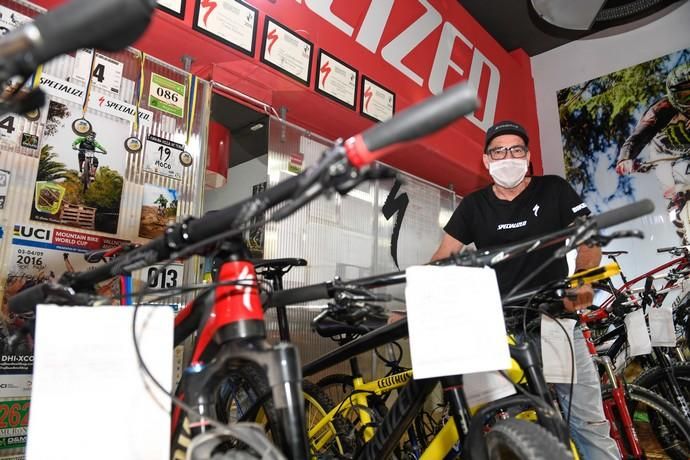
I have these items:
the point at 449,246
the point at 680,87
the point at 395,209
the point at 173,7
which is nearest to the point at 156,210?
the point at 173,7

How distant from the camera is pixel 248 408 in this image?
1.54 meters

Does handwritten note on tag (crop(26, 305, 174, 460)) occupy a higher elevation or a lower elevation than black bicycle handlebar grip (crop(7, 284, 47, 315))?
lower

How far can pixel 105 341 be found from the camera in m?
0.77

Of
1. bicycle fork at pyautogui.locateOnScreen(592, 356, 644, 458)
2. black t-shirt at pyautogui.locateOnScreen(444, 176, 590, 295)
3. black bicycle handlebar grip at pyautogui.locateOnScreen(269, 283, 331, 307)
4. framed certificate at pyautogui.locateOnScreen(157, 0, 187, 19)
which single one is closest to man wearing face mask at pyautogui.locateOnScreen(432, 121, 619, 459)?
black t-shirt at pyautogui.locateOnScreen(444, 176, 590, 295)

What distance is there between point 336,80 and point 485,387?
209 cm

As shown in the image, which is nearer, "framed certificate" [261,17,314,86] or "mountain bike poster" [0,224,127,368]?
"mountain bike poster" [0,224,127,368]

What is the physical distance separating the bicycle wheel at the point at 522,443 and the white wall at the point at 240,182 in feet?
10.9

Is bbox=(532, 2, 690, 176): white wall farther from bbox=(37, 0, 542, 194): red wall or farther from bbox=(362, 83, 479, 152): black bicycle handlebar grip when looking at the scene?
bbox=(362, 83, 479, 152): black bicycle handlebar grip

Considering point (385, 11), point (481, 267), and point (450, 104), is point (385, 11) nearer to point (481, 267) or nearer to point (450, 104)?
point (481, 267)

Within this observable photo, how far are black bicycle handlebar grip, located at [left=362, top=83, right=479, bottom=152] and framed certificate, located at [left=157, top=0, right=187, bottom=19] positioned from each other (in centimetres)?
183

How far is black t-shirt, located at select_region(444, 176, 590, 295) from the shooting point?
5.96ft

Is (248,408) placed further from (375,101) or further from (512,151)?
(375,101)

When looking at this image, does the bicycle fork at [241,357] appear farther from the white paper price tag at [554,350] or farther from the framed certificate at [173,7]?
the framed certificate at [173,7]

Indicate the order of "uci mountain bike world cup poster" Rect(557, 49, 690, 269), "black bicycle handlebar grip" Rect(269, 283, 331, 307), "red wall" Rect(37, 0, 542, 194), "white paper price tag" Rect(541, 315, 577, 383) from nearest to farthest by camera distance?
"black bicycle handlebar grip" Rect(269, 283, 331, 307), "white paper price tag" Rect(541, 315, 577, 383), "red wall" Rect(37, 0, 542, 194), "uci mountain bike world cup poster" Rect(557, 49, 690, 269)
